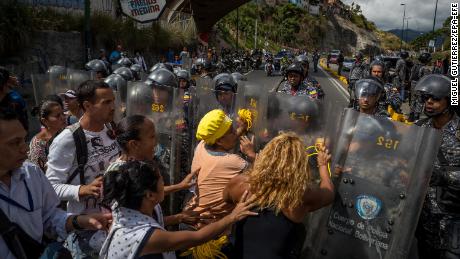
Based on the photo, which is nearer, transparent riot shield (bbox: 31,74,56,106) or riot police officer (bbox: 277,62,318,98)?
riot police officer (bbox: 277,62,318,98)

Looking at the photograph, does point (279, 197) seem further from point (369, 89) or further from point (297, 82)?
point (297, 82)

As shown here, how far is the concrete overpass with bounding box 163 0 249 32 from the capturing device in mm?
33838

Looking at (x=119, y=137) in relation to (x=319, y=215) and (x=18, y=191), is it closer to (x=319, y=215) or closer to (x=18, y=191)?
(x=18, y=191)

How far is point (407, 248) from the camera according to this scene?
7.43ft

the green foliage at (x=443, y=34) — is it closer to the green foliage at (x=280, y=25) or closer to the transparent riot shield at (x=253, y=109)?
the transparent riot shield at (x=253, y=109)

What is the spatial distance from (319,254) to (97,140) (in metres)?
1.64

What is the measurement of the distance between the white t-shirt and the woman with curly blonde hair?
0.94 metres

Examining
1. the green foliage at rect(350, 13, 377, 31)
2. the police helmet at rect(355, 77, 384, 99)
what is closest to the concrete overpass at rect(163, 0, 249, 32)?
the police helmet at rect(355, 77, 384, 99)

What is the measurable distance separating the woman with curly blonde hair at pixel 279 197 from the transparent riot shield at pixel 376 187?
34 centimetres

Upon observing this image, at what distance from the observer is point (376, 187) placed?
236 cm

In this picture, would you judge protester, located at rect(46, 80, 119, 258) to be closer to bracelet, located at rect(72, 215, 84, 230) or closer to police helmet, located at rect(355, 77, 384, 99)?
bracelet, located at rect(72, 215, 84, 230)

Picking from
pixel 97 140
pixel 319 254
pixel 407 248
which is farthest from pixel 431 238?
pixel 97 140

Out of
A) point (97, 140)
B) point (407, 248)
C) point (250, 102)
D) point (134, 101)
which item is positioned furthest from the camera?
point (134, 101)

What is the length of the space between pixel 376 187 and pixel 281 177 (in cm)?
71
